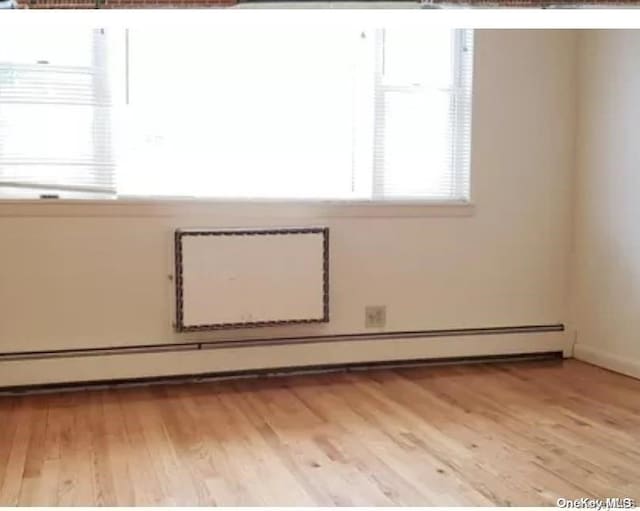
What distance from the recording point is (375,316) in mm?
4305

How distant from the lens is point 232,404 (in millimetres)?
3611

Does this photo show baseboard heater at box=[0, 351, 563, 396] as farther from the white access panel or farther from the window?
the window

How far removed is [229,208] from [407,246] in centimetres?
100

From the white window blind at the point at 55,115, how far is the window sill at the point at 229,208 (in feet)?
0.26

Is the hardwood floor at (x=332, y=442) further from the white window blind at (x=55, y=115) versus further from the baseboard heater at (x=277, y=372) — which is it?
the white window blind at (x=55, y=115)

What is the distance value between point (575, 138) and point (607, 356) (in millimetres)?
1238

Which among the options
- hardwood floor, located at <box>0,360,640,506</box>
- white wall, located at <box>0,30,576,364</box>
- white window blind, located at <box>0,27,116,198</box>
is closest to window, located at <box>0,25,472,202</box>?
white window blind, located at <box>0,27,116,198</box>

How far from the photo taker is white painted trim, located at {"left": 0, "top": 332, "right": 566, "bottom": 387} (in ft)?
12.4

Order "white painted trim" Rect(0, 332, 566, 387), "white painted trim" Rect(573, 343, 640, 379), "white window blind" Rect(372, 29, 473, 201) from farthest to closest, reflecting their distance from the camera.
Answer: "white window blind" Rect(372, 29, 473, 201), "white painted trim" Rect(573, 343, 640, 379), "white painted trim" Rect(0, 332, 566, 387)

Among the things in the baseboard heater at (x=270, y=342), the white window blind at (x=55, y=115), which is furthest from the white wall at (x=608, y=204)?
the white window blind at (x=55, y=115)

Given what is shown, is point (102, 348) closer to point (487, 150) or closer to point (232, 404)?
point (232, 404)

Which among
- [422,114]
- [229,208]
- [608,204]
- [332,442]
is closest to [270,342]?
[229,208]

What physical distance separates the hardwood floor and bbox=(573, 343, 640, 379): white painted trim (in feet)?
0.40

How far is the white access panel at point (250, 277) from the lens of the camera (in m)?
3.91
